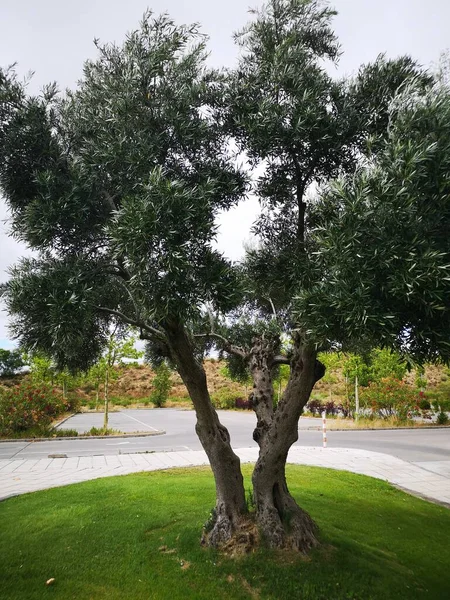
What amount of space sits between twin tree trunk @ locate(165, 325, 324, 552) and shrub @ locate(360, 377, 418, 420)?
1818 centimetres

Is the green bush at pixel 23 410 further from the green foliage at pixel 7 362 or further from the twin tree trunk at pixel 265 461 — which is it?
the green foliage at pixel 7 362

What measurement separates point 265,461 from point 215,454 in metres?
0.60

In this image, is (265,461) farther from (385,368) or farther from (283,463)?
(385,368)

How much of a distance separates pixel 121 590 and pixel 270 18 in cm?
628

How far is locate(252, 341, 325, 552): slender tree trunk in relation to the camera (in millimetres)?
5125

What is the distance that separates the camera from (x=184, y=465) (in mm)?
11398

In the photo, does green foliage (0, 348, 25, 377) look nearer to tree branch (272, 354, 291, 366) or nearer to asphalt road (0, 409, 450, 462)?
asphalt road (0, 409, 450, 462)

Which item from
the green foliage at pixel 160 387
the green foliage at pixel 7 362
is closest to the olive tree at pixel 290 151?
the green foliage at pixel 160 387

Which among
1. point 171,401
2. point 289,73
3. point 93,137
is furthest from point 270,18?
point 171,401

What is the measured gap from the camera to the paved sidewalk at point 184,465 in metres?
9.48

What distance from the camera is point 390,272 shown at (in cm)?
317

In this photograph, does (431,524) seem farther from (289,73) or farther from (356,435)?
(356,435)

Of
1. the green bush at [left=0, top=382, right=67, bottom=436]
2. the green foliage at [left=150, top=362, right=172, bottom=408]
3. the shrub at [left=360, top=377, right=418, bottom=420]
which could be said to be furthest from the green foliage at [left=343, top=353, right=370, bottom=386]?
the green foliage at [left=150, top=362, right=172, bottom=408]

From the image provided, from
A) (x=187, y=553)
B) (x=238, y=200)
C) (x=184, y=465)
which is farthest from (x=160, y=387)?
(x=238, y=200)
